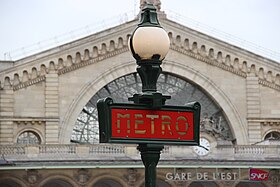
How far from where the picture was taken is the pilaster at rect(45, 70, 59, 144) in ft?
188

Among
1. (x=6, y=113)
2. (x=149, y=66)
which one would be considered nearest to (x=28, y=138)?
(x=6, y=113)

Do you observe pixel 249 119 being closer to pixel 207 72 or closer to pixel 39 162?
pixel 207 72

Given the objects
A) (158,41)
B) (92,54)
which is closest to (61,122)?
(92,54)

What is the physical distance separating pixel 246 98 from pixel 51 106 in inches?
510

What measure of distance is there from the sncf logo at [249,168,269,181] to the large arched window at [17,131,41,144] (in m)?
13.4

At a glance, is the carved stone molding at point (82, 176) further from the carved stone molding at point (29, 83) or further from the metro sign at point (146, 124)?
the metro sign at point (146, 124)

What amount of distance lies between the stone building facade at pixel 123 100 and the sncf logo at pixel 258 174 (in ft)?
A: 0.27

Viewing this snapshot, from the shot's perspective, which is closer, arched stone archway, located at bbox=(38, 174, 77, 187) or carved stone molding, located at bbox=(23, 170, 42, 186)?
carved stone molding, located at bbox=(23, 170, 42, 186)

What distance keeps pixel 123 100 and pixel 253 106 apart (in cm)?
880

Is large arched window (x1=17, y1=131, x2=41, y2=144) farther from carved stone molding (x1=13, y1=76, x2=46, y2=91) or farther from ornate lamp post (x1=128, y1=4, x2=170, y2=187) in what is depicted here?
ornate lamp post (x1=128, y1=4, x2=170, y2=187)

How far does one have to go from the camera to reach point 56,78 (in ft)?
191

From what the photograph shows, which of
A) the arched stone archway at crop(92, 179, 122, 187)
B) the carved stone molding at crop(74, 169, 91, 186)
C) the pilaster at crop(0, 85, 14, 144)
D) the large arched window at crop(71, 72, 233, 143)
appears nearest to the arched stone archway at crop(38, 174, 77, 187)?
the carved stone molding at crop(74, 169, 91, 186)

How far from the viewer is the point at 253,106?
61062 millimetres

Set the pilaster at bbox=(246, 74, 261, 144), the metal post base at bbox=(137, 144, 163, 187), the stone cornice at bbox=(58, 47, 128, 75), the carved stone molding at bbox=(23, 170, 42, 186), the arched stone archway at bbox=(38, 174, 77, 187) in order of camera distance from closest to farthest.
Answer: the metal post base at bbox=(137, 144, 163, 187) → the carved stone molding at bbox=(23, 170, 42, 186) → the arched stone archway at bbox=(38, 174, 77, 187) → the stone cornice at bbox=(58, 47, 128, 75) → the pilaster at bbox=(246, 74, 261, 144)
